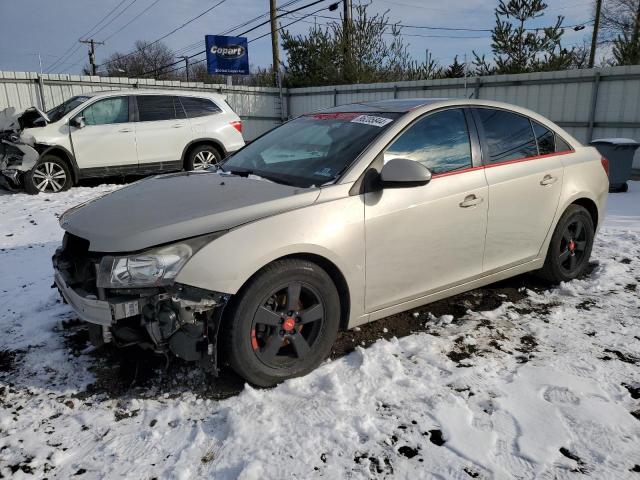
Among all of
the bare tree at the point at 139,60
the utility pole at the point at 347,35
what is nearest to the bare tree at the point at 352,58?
the utility pole at the point at 347,35

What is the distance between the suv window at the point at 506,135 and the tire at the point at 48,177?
25.5 ft

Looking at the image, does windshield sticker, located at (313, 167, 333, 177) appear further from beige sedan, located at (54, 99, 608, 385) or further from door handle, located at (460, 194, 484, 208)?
door handle, located at (460, 194, 484, 208)

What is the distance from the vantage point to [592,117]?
40.8 feet

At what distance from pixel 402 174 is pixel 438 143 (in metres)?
0.68

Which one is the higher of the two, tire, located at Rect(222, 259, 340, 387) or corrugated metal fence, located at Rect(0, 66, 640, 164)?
corrugated metal fence, located at Rect(0, 66, 640, 164)

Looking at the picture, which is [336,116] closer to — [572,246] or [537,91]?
[572,246]

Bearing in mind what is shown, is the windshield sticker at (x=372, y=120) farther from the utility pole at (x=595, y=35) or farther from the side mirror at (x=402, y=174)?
the utility pole at (x=595, y=35)

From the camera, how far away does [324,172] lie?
3264mm

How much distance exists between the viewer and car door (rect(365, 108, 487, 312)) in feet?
10.5

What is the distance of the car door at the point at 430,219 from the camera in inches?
126

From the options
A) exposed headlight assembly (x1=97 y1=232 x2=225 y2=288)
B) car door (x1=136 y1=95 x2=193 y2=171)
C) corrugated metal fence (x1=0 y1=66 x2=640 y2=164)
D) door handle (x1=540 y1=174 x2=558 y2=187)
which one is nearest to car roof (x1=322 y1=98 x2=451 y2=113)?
door handle (x1=540 y1=174 x2=558 y2=187)

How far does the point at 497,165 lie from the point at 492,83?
11.6 metres

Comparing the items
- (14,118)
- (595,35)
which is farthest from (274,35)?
(595,35)

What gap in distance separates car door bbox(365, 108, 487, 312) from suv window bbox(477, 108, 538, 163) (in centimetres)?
19
